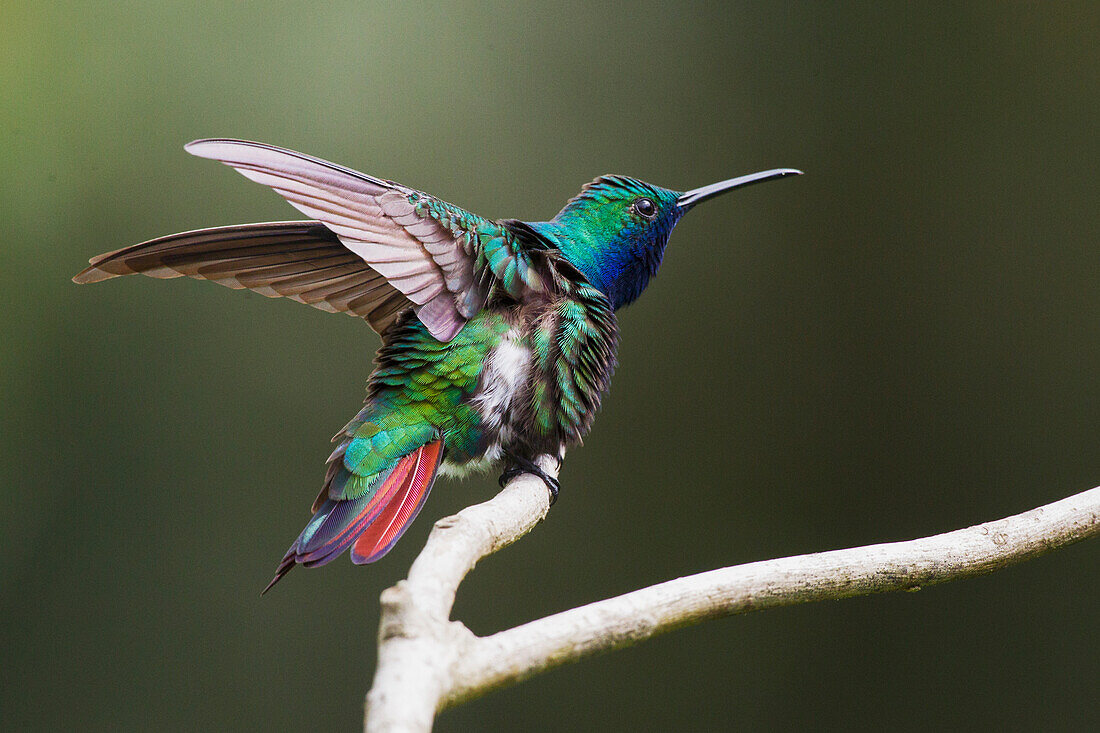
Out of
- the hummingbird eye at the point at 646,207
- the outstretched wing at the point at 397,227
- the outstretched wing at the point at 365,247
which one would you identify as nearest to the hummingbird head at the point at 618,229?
the hummingbird eye at the point at 646,207

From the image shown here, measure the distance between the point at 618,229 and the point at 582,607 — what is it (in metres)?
1.23

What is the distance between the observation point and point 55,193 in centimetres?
329

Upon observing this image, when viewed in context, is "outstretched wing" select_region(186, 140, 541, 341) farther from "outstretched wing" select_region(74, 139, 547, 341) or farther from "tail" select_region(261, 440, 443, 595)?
"tail" select_region(261, 440, 443, 595)

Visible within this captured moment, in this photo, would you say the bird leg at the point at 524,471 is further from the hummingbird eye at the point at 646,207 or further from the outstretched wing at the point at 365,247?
the hummingbird eye at the point at 646,207

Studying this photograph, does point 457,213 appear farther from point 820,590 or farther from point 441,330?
point 820,590

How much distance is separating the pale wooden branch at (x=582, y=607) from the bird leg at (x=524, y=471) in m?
0.16

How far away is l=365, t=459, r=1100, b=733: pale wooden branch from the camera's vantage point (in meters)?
0.87

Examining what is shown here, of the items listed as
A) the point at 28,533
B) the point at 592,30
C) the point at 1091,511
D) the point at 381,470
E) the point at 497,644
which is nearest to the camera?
the point at 497,644

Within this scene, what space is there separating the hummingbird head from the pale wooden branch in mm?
662

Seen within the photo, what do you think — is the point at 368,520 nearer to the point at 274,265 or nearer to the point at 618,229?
the point at 274,265

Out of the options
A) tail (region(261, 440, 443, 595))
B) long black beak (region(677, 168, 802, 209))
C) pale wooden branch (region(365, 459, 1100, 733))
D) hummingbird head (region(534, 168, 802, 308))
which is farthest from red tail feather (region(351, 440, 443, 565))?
long black beak (region(677, 168, 802, 209))

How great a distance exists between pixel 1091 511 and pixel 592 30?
8.48 ft

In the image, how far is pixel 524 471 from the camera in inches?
71.4

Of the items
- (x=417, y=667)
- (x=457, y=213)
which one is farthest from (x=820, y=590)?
(x=457, y=213)
